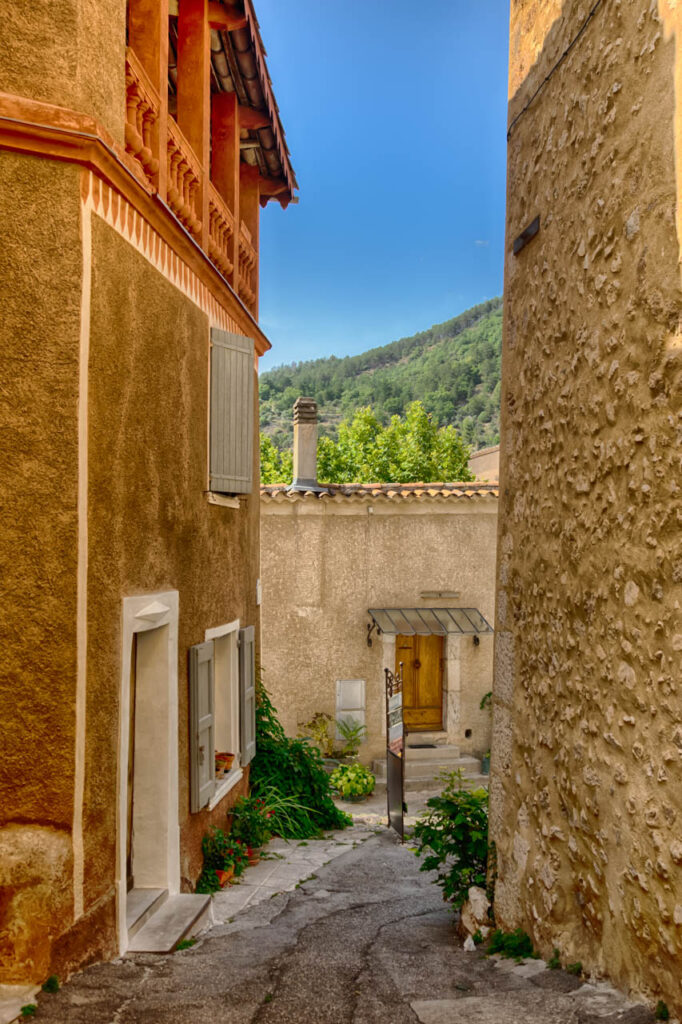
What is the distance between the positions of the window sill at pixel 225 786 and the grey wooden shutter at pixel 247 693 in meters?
0.16

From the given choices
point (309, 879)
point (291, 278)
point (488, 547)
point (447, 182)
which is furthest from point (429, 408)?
point (447, 182)

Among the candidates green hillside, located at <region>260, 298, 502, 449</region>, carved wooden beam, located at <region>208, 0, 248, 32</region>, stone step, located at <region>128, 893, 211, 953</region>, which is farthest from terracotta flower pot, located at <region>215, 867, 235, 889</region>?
green hillside, located at <region>260, 298, 502, 449</region>

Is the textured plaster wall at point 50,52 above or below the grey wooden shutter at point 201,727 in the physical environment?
above

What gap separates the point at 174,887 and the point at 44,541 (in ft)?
8.96

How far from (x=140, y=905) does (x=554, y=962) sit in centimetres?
244

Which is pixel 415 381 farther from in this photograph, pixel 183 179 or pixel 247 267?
pixel 183 179

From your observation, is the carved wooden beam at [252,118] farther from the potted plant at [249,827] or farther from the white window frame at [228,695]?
the potted plant at [249,827]

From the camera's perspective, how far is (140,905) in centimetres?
504

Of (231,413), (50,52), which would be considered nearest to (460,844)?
(231,413)

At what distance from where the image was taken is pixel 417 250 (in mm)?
128750

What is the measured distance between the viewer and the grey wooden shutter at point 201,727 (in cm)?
586

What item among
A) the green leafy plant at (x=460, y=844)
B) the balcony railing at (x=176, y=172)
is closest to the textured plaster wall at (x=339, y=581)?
the balcony railing at (x=176, y=172)

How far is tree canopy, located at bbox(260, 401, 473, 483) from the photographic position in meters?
32.0

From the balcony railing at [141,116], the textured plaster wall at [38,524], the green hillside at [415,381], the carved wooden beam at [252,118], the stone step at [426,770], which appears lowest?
the stone step at [426,770]
